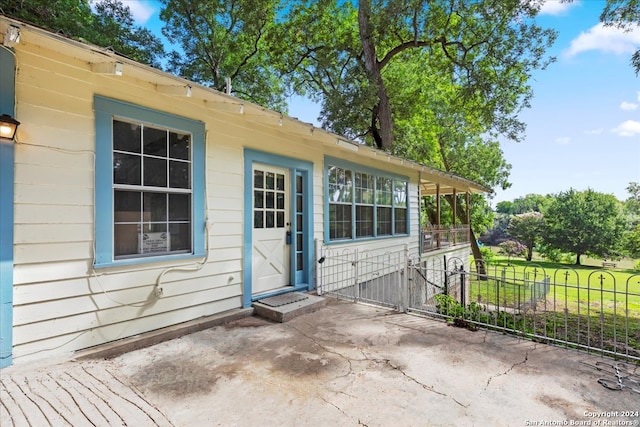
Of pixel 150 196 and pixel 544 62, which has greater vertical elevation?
pixel 544 62

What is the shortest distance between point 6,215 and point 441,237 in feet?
43.2

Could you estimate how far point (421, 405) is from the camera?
2.38 metres

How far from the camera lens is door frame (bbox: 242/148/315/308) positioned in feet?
15.4

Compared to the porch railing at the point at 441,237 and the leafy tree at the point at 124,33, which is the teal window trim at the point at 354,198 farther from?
the leafy tree at the point at 124,33

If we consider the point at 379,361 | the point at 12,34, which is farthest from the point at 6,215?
the point at 379,361

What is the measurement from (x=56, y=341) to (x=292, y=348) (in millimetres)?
2292

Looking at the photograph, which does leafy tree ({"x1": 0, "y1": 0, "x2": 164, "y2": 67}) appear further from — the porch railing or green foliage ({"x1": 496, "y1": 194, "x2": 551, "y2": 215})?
green foliage ({"x1": 496, "y1": 194, "x2": 551, "y2": 215})

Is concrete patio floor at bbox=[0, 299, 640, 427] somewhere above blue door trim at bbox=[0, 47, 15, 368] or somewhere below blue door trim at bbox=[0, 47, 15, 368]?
below

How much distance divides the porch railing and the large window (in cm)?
158

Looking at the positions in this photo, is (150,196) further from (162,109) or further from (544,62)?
(544,62)

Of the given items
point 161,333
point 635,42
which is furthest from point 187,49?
point 635,42

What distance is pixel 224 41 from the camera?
1354 centimetres

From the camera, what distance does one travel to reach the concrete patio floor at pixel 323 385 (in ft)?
7.23

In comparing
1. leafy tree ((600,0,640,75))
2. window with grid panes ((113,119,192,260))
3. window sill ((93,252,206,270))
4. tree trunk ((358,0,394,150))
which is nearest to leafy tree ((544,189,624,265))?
tree trunk ((358,0,394,150))
